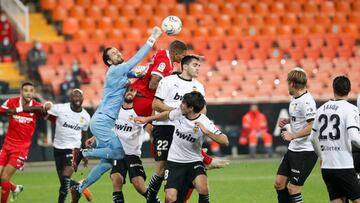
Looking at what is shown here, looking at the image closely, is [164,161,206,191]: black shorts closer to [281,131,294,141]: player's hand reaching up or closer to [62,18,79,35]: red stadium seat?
[281,131,294,141]: player's hand reaching up

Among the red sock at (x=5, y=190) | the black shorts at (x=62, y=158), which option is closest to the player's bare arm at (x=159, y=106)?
the black shorts at (x=62, y=158)

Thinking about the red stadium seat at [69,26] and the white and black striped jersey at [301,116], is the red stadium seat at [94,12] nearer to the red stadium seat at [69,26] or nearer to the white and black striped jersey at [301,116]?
the red stadium seat at [69,26]

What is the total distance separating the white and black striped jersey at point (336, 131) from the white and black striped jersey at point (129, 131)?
333 centimetres

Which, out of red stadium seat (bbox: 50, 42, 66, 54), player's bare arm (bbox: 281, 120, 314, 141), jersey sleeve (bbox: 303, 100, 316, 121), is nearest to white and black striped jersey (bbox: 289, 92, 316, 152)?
jersey sleeve (bbox: 303, 100, 316, 121)

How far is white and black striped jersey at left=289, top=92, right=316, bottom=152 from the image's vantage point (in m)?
12.2

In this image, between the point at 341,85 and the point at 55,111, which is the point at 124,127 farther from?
the point at 341,85

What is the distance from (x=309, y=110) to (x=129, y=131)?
2930 mm

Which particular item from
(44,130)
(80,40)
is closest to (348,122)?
(44,130)

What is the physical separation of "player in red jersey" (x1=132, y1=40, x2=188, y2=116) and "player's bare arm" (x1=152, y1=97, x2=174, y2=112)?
0.41 m

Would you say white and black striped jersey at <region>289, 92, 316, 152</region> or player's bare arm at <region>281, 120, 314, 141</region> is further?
white and black striped jersey at <region>289, 92, 316, 152</region>

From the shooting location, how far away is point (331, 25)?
32.8m

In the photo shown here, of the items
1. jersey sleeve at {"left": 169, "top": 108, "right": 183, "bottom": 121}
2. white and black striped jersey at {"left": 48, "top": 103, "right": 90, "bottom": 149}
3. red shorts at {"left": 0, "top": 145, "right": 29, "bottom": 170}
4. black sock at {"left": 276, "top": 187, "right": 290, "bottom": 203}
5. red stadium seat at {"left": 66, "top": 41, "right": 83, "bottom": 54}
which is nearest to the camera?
jersey sleeve at {"left": 169, "top": 108, "right": 183, "bottom": 121}

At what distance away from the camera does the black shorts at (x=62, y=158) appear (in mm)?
15453

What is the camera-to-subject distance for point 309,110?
12.2m
